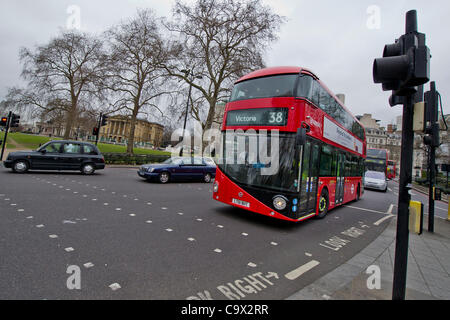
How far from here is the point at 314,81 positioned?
6.12m

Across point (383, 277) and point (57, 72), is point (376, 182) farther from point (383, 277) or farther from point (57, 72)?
point (57, 72)

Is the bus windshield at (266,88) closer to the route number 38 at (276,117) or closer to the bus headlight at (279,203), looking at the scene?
the route number 38 at (276,117)

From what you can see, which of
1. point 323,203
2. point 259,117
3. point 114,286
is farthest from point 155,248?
point 323,203

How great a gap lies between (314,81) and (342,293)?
5082 millimetres

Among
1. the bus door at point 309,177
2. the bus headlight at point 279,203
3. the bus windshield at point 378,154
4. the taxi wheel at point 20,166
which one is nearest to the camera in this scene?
the bus headlight at point 279,203

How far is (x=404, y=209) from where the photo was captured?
8.39 ft

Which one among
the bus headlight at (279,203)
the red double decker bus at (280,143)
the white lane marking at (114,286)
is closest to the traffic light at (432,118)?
the red double decker bus at (280,143)

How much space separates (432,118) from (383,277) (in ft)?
15.1

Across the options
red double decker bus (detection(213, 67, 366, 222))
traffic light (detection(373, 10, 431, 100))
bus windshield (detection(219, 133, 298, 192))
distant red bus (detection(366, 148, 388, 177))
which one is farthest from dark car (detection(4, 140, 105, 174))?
distant red bus (detection(366, 148, 388, 177))

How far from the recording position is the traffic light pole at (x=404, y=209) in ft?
8.23

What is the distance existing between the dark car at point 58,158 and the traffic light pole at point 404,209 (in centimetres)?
1368

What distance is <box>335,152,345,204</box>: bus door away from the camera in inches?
330

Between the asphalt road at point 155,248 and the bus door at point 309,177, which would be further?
the bus door at point 309,177

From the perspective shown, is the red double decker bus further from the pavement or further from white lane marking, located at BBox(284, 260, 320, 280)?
the pavement
